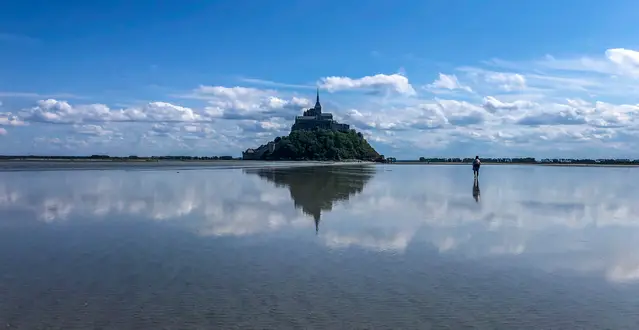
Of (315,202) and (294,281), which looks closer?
(294,281)

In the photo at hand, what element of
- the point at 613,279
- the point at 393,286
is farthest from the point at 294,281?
the point at 613,279

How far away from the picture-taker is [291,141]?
180750 mm

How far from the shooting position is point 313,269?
903cm

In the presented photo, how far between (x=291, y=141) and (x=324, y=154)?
42.6ft

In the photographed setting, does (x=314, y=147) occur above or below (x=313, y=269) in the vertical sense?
Answer: above

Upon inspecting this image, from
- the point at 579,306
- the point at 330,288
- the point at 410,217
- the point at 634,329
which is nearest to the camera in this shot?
the point at 634,329

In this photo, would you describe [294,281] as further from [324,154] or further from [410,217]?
[324,154]

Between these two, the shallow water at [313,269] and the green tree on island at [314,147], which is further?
the green tree on island at [314,147]

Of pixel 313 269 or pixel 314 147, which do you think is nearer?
pixel 313 269

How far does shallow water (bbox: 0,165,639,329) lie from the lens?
6.52 metres

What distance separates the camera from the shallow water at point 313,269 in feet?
21.4

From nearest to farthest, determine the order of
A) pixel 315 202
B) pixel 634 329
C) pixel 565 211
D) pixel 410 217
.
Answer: pixel 634 329, pixel 410 217, pixel 565 211, pixel 315 202

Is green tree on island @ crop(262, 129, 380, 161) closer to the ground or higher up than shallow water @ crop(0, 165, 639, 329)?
higher up

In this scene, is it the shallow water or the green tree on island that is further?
the green tree on island
